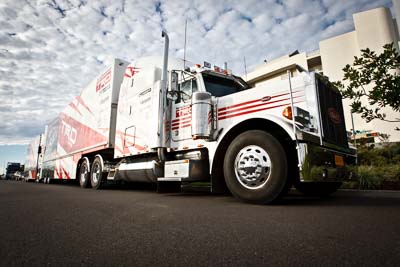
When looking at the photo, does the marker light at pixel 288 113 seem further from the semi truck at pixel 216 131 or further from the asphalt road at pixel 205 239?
the asphalt road at pixel 205 239

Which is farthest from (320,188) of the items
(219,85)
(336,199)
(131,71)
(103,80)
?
(103,80)

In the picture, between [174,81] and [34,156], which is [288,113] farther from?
[34,156]

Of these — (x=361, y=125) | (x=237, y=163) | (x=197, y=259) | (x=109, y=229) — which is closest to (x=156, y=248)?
(x=197, y=259)

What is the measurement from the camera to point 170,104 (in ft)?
18.9

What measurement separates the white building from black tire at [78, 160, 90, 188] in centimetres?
1516

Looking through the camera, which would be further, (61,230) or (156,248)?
(61,230)

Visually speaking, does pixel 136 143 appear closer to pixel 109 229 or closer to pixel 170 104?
pixel 170 104

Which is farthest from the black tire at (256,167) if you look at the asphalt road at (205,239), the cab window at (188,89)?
the cab window at (188,89)

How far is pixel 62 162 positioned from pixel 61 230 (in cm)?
1041

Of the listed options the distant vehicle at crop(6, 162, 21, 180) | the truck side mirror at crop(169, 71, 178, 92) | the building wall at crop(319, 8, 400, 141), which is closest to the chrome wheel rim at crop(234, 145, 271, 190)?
the truck side mirror at crop(169, 71, 178, 92)

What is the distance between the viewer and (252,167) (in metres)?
3.80

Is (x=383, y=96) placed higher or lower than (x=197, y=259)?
higher

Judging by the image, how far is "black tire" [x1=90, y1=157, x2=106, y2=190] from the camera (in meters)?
8.01

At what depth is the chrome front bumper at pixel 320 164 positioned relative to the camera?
3.40m
